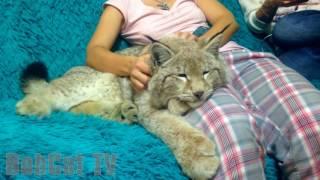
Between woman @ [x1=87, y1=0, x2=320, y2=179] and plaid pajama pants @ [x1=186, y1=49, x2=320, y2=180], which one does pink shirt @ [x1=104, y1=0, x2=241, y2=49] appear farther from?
plaid pajama pants @ [x1=186, y1=49, x2=320, y2=180]

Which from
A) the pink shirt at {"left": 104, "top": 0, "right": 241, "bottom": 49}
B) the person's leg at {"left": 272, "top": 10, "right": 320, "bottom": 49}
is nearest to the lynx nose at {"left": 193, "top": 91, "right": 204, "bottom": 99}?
the pink shirt at {"left": 104, "top": 0, "right": 241, "bottom": 49}

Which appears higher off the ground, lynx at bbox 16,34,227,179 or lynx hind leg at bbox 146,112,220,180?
lynx at bbox 16,34,227,179

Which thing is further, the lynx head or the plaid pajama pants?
the lynx head

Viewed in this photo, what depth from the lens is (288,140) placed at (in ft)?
3.72

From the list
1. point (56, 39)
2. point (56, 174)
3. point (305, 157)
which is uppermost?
point (56, 39)

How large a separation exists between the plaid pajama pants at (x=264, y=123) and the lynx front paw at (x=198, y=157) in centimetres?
3

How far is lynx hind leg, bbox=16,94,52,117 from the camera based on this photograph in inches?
50.7

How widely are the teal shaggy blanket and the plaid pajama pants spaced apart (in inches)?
2.9

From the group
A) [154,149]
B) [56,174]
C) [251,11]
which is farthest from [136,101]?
[251,11]

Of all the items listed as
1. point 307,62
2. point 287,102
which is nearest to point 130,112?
point 287,102

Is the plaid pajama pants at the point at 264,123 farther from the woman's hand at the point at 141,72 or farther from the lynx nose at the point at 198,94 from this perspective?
the woman's hand at the point at 141,72

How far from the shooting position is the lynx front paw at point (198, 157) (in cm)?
103

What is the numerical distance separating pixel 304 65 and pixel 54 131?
0.83 metres

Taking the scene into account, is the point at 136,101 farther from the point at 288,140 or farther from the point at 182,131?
Result: the point at 288,140
